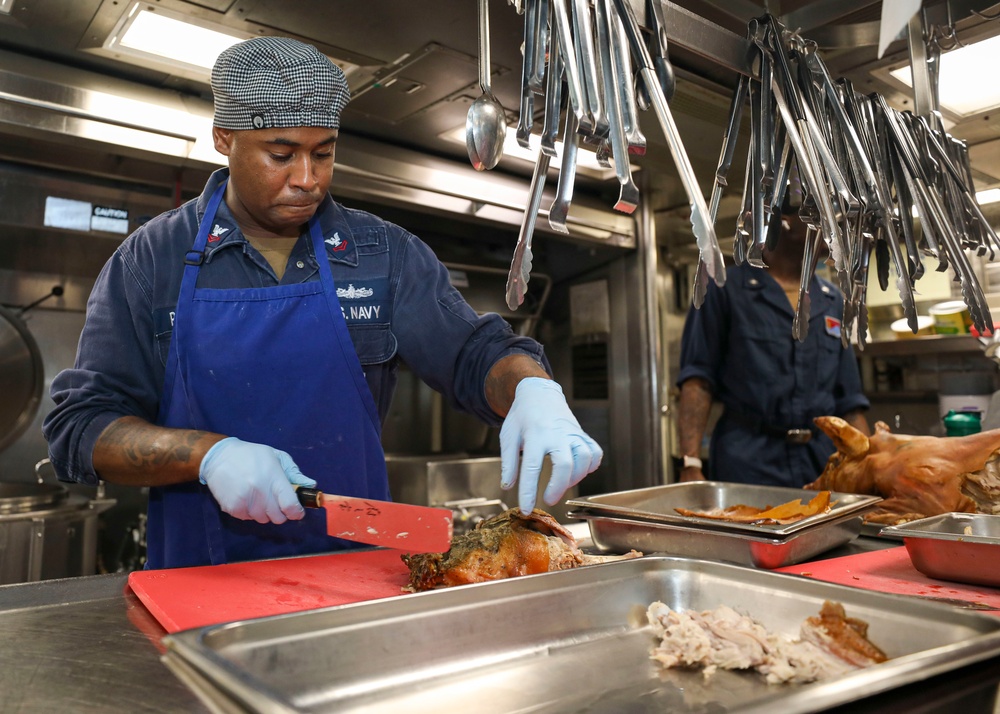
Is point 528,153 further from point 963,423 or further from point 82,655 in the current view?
point 82,655

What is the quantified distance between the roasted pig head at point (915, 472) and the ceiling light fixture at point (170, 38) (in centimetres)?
240

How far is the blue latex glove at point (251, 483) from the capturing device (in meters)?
1.40

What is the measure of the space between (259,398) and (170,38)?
171 cm

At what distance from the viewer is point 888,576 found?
137 centimetres

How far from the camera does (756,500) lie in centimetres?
187

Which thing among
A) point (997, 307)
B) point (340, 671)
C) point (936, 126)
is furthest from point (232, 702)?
point (997, 307)

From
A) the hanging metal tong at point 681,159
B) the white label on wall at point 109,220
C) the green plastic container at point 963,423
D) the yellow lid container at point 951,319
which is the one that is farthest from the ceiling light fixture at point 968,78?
the white label on wall at point 109,220

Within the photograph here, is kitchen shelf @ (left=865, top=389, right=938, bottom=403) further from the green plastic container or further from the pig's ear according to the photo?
the pig's ear

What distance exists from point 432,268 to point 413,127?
182 cm

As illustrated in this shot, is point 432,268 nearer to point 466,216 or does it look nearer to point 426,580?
point 426,580

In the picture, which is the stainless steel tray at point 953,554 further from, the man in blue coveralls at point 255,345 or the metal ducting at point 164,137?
the metal ducting at point 164,137

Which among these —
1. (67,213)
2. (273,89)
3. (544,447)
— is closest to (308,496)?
(544,447)

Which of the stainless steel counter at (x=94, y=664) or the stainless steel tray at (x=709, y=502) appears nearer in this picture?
the stainless steel counter at (x=94, y=664)

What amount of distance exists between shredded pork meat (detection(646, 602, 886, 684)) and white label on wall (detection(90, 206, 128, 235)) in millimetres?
3425
